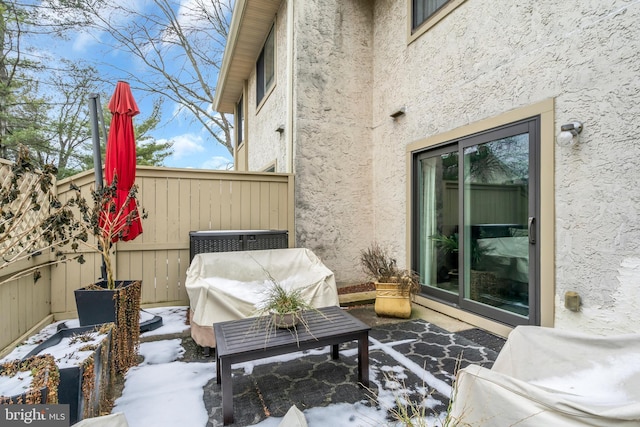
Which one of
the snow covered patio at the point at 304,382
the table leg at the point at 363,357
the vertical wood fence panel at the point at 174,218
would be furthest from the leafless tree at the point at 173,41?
the table leg at the point at 363,357

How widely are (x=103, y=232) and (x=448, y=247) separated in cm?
391

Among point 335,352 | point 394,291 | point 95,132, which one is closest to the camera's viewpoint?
point 335,352

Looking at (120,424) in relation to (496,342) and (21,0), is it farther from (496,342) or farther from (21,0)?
(21,0)

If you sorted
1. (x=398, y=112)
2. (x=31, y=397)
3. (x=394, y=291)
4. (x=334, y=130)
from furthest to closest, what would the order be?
(x=334, y=130) → (x=398, y=112) → (x=394, y=291) → (x=31, y=397)

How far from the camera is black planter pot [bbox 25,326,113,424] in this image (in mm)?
1519

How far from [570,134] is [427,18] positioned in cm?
272

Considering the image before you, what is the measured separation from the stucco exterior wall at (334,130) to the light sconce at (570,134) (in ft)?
9.96

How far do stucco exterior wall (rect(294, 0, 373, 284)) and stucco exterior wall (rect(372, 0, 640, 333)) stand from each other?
5.81 ft

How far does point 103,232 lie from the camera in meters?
2.95

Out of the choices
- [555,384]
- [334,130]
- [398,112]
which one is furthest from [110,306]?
[398,112]

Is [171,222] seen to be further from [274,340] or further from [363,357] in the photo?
[363,357]

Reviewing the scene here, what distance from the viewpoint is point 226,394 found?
6.32ft

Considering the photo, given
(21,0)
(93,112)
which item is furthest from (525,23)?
(21,0)

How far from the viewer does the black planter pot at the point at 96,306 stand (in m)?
2.57
